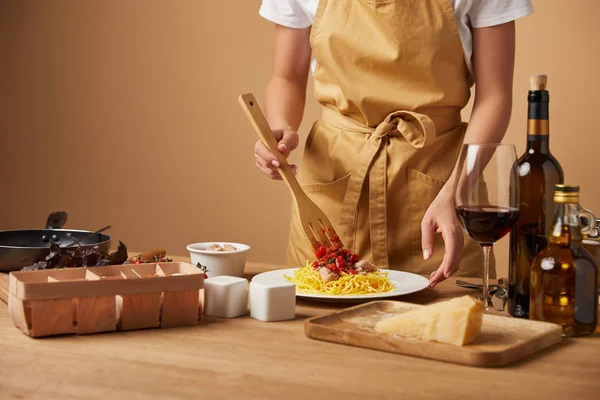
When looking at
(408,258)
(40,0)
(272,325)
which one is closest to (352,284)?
(272,325)

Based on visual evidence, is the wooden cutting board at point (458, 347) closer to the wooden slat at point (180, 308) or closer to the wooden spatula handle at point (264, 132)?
the wooden slat at point (180, 308)

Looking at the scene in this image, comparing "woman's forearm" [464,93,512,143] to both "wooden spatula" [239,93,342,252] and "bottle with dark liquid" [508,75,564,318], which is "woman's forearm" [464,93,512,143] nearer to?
"wooden spatula" [239,93,342,252]

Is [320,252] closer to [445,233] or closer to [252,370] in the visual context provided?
[445,233]

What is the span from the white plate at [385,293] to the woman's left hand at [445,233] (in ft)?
0.13

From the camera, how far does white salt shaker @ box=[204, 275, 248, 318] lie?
4.74 feet

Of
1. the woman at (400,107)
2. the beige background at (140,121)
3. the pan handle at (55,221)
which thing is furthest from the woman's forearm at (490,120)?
the beige background at (140,121)

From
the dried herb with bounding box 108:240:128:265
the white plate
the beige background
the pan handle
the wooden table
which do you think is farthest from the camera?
the beige background

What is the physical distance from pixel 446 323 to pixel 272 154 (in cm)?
83

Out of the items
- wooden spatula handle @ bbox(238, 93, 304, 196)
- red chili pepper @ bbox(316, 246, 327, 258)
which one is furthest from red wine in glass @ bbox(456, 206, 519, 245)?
wooden spatula handle @ bbox(238, 93, 304, 196)

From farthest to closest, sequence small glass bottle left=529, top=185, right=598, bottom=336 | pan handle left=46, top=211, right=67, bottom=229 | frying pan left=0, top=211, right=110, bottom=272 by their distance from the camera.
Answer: pan handle left=46, top=211, right=67, bottom=229
frying pan left=0, top=211, right=110, bottom=272
small glass bottle left=529, top=185, right=598, bottom=336

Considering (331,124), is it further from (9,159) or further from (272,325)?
(9,159)

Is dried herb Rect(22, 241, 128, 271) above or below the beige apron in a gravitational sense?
below

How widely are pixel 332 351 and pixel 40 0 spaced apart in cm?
349

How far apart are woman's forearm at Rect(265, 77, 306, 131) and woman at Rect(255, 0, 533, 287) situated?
100 millimetres
